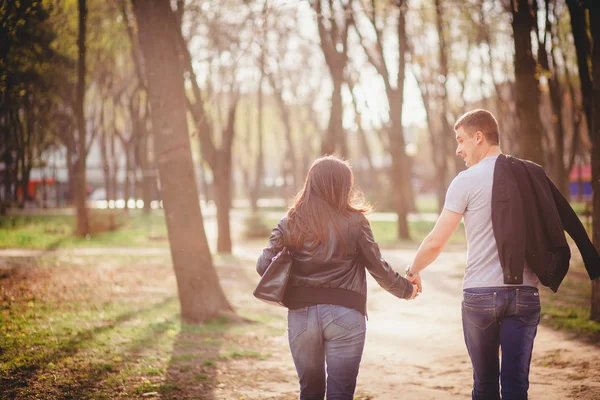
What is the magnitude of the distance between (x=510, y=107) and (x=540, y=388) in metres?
27.8

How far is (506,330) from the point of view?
368 centimetres

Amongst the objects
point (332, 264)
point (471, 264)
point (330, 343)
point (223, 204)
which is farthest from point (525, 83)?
point (223, 204)

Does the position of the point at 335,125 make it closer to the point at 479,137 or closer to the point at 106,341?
the point at 106,341

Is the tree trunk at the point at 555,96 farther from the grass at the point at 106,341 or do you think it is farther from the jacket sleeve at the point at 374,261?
the jacket sleeve at the point at 374,261

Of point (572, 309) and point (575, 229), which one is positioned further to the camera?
point (572, 309)

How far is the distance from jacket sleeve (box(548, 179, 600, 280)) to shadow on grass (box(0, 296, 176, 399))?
3.99 meters

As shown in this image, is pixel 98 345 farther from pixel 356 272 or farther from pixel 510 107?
pixel 510 107

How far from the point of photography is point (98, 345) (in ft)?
24.2

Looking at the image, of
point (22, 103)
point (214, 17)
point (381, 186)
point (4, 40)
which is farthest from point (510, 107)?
point (4, 40)

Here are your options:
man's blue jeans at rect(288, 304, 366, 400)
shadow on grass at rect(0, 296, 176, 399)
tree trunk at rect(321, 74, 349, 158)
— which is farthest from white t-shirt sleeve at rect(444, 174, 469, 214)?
tree trunk at rect(321, 74, 349, 158)

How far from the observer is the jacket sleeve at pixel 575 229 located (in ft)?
12.9

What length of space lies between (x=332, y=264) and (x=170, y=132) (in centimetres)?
522

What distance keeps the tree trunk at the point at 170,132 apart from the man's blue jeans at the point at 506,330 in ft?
17.7

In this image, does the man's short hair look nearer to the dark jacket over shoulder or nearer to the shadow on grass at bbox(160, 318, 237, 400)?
the dark jacket over shoulder
